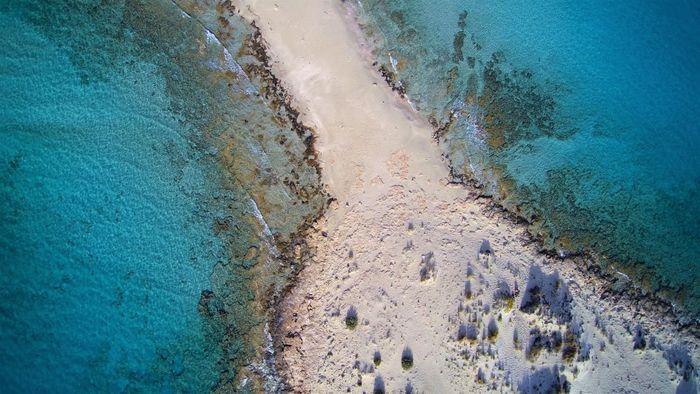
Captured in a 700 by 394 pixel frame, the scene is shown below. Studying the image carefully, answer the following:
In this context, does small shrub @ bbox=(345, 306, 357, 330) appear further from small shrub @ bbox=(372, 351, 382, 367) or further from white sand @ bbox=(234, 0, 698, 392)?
small shrub @ bbox=(372, 351, 382, 367)

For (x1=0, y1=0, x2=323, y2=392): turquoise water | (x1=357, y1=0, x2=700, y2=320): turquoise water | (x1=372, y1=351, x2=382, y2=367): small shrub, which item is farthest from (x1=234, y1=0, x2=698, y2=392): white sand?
(x1=0, y1=0, x2=323, y2=392): turquoise water

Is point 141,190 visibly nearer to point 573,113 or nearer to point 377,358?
point 377,358

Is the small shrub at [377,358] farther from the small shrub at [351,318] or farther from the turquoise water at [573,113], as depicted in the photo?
the turquoise water at [573,113]

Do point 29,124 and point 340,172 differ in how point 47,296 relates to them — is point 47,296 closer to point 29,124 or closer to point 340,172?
point 29,124

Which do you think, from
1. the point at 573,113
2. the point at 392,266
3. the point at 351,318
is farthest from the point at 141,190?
the point at 573,113

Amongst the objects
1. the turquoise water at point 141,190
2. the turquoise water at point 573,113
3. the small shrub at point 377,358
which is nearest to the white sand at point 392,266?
the small shrub at point 377,358

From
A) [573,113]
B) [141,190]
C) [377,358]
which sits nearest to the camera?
[377,358]

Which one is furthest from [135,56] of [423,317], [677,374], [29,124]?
[677,374]
